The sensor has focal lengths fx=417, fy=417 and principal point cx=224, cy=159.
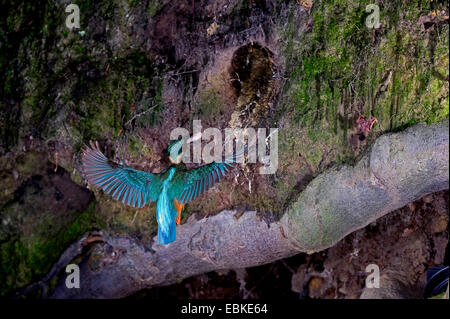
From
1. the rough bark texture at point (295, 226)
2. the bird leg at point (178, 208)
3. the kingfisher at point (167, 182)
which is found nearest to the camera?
the rough bark texture at point (295, 226)

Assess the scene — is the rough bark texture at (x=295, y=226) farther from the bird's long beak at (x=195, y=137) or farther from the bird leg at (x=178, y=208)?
the bird's long beak at (x=195, y=137)

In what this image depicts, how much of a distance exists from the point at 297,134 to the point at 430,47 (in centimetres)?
80

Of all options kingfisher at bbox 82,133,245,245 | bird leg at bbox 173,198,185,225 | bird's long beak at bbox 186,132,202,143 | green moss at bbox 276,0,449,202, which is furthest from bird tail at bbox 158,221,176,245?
green moss at bbox 276,0,449,202

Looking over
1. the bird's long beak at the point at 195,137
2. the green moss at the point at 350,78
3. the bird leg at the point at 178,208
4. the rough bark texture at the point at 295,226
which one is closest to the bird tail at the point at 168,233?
the bird leg at the point at 178,208

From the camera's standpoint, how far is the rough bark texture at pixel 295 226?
6.52 feet

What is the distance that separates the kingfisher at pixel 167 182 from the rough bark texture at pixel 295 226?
0.92 ft

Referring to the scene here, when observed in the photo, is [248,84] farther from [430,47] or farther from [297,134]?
[430,47]

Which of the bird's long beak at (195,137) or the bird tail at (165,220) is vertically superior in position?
the bird's long beak at (195,137)

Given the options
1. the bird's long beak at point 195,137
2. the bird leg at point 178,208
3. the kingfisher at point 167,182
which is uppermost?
the bird's long beak at point 195,137

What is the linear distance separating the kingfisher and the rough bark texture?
0.28m

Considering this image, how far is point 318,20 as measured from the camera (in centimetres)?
234

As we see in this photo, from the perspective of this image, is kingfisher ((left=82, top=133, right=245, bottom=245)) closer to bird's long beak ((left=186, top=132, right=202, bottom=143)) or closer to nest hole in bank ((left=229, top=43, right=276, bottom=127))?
bird's long beak ((left=186, top=132, right=202, bottom=143))

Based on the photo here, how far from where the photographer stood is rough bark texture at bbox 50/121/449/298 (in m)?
1.99

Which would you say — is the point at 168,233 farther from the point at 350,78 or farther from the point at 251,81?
the point at 350,78
